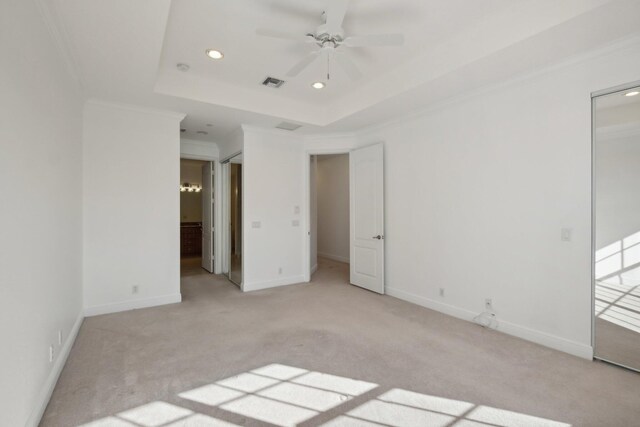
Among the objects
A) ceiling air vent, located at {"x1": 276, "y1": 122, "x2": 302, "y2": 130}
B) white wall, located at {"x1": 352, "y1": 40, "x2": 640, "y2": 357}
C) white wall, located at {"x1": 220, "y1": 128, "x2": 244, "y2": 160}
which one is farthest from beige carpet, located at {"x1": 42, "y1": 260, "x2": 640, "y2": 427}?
ceiling air vent, located at {"x1": 276, "y1": 122, "x2": 302, "y2": 130}

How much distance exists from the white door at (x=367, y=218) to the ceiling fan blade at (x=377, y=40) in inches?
92.6

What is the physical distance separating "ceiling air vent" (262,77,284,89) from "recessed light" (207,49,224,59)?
0.72 metres

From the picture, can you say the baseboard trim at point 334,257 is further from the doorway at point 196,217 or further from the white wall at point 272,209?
the doorway at point 196,217

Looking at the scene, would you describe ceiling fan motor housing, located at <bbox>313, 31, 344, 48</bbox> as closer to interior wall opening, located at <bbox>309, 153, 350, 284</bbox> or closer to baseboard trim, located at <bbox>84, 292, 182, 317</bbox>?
baseboard trim, located at <bbox>84, 292, 182, 317</bbox>

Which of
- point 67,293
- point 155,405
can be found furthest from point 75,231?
point 155,405

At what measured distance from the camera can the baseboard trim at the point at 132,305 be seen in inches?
149

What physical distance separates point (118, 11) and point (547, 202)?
3992mm

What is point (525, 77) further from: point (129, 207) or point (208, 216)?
point (208, 216)

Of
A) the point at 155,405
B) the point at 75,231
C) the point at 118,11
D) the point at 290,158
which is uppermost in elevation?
the point at 118,11

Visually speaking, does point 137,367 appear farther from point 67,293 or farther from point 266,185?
point 266,185

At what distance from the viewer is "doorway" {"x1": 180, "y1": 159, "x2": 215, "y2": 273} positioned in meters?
6.25

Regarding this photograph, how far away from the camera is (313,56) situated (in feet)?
9.14

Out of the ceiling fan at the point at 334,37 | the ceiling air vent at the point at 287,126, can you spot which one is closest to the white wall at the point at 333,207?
the ceiling air vent at the point at 287,126

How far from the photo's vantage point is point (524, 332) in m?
3.13
